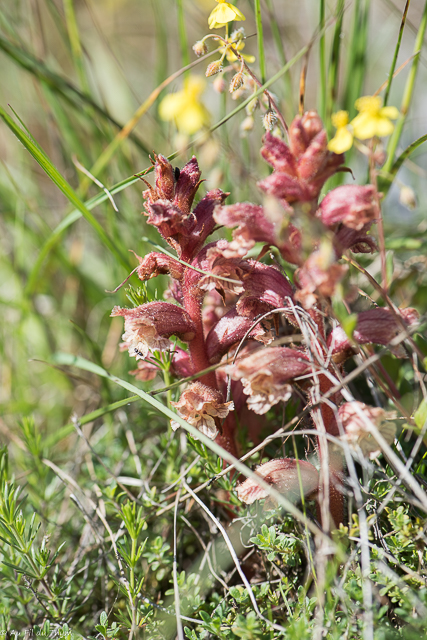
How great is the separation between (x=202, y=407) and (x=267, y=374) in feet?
1.14

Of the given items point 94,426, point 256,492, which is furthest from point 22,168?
point 256,492

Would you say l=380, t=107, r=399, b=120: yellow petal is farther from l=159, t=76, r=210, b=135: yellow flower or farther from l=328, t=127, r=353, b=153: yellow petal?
l=159, t=76, r=210, b=135: yellow flower

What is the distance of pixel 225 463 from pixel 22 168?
3.00 meters

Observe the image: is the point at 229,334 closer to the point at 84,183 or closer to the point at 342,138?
the point at 342,138

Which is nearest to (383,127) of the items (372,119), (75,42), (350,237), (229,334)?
(372,119)

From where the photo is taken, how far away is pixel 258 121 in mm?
3631

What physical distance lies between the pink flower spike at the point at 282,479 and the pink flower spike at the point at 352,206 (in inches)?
32.9

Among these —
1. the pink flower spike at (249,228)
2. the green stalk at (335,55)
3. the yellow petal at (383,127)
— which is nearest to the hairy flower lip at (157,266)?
the pink flower spike at (249,228)

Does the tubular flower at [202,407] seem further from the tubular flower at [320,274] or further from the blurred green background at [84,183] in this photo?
the blurred green background at [84,183]

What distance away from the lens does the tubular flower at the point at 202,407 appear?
1849 mm

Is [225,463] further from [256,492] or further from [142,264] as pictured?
[142,264]

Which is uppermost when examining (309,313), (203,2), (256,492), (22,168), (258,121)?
(203,2)

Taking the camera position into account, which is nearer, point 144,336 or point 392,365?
point 144,336

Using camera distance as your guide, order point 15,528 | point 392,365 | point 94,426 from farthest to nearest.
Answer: point 94,426 < point 392,365 < point 15,528
